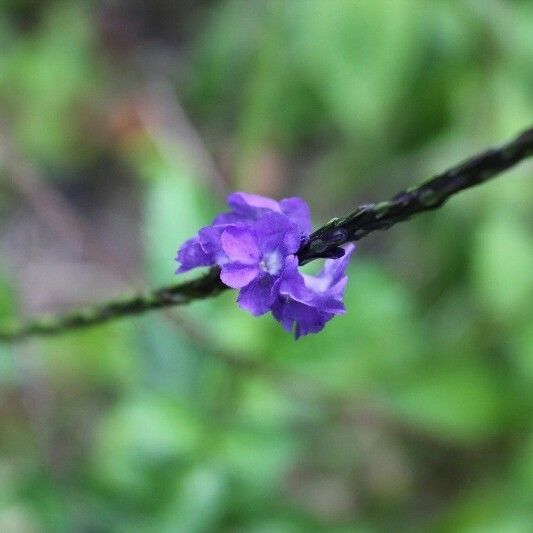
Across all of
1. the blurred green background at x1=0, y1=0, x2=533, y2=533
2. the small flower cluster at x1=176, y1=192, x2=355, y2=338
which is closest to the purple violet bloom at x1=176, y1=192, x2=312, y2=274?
the small flower cluster at x1=176, y1=192, x2=355, y2=338

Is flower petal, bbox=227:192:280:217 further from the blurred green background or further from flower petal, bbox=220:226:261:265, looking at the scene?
the blurred green background

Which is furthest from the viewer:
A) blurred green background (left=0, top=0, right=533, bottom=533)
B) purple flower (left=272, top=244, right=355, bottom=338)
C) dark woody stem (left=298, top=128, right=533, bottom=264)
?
blurred green background (left=0, top=0, right=533, bottom=533)

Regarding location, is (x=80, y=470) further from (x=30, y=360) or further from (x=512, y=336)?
(x=512, y=336)

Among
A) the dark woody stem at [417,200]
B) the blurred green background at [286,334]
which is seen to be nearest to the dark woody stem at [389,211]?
the dark woody stem at [417,200]

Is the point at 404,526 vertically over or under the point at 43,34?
under

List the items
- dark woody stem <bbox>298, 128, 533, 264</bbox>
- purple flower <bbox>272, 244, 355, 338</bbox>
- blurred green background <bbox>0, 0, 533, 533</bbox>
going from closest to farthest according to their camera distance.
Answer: dark woody stem <bbox>298, 128, 533, 264</bbox> → purple flower <bbox>272, 244, 355, 338</bbox> → blurred green background <bbox>0, 0, 533, 533</bbox>

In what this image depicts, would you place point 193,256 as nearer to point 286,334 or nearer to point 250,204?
point 250,204

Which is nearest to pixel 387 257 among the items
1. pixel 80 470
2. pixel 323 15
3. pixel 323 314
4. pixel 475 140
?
pixel 475 140
